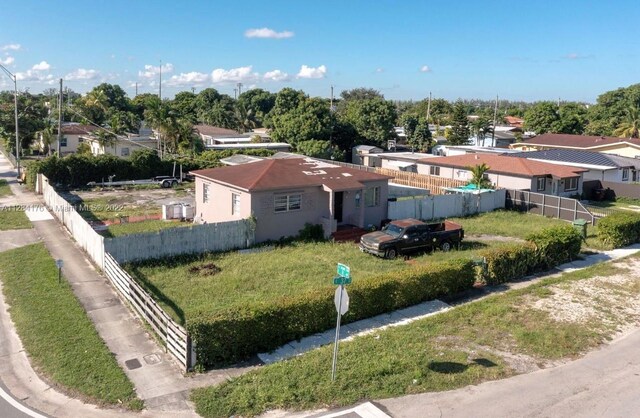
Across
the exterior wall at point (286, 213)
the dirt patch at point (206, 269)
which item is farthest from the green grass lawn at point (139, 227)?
the dirt patch at point (206, 269)

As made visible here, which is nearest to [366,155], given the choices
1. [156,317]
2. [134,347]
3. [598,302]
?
[598,302]

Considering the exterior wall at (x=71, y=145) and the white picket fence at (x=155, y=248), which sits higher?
the exterior wall at (x=71, y=145)

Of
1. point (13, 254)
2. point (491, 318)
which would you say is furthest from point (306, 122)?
point (491, 318)

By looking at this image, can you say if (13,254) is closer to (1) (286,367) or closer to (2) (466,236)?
(1) (286,367)

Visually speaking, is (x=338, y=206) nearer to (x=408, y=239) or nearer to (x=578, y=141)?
(x=408, y=239)

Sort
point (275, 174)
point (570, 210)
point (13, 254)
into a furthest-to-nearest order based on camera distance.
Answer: point (570, 210)
point (275, 174)
point (13, 254)

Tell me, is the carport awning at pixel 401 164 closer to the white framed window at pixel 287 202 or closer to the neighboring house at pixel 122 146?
the neighboring house at pixel 122 146
